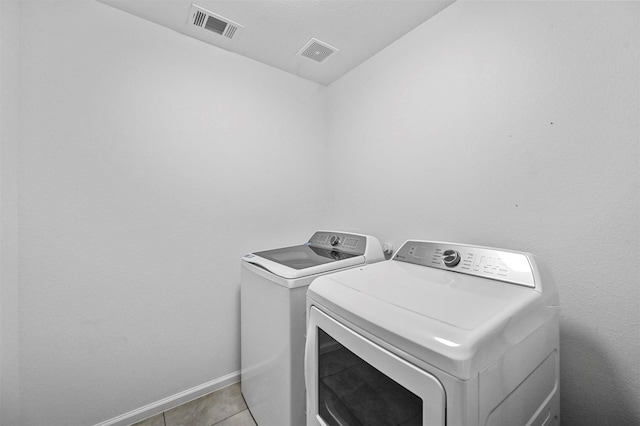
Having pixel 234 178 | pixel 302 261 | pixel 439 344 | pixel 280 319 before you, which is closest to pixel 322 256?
pixel 302 261

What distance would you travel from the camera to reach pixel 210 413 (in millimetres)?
1474

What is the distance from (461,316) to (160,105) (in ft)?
6.13

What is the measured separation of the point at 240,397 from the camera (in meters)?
1.60

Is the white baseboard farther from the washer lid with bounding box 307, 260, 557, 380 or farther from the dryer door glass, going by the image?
the washer lid with bounding box 307, 260, 557, 380

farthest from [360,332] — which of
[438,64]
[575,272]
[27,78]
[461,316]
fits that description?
[27,78]

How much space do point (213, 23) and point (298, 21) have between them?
0.53 metres

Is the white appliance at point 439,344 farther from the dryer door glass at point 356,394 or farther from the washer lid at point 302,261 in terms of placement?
the washer lid at point 302,261

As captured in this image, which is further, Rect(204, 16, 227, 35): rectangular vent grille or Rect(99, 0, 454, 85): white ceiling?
Rect(204, 16, 227, 35): rectangular vent grille

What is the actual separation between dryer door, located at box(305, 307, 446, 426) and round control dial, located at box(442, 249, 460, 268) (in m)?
0.62

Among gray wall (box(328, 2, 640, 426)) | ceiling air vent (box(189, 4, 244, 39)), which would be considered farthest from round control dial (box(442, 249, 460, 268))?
ceiling air vent (box(189, 4, 244, 39))

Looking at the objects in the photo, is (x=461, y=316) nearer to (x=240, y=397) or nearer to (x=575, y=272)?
(x=575, y=272)

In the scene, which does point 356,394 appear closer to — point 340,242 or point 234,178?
point 340,242

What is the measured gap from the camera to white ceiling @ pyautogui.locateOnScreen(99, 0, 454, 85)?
4.36ft

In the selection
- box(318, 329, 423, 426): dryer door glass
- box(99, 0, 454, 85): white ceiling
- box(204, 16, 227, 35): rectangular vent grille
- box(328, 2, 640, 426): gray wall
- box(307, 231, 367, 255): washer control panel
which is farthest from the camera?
box(307, 231, 367, 255): washer control panel
